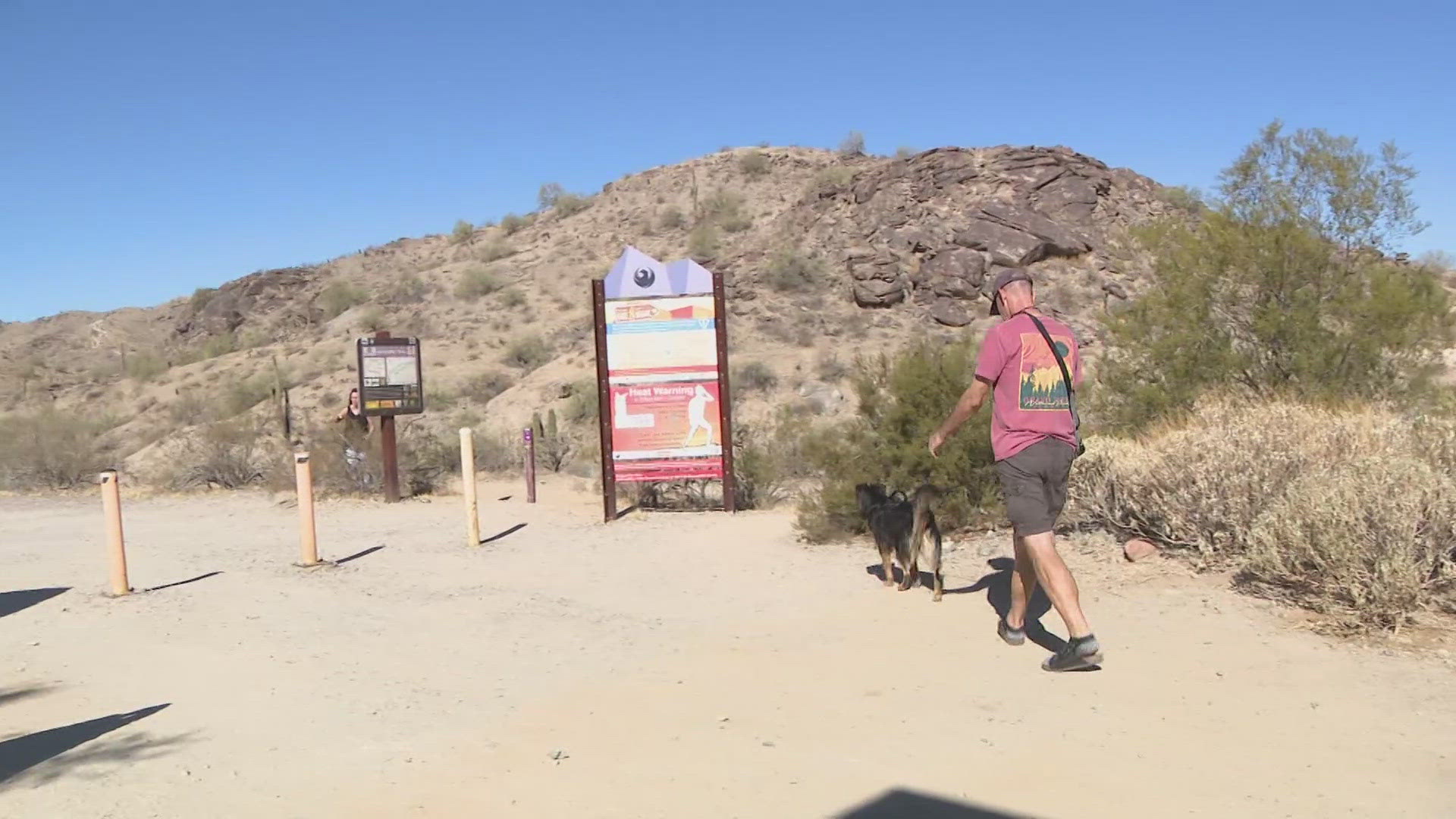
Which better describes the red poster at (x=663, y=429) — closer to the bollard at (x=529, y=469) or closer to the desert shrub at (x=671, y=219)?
the bollard at (x=529, y=469)

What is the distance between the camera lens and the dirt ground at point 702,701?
4113 millimetres

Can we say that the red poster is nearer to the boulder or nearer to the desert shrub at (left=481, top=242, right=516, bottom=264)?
the boulder

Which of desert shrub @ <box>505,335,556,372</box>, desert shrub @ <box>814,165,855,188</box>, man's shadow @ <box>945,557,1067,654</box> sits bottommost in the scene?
man's shadow @ <box>945,557,1067,654</box>

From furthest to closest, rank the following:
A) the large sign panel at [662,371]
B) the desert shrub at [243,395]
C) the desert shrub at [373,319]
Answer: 1. the desert shrub at [373,319]
2. the desert shrub at [243,395]
3. the large sign panel at [662,371]

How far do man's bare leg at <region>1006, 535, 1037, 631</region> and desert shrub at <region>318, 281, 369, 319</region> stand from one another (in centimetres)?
4845

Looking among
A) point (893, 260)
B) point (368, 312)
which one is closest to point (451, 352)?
point (368, 312)

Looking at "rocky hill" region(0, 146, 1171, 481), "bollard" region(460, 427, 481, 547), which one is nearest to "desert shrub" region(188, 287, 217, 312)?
"rocky hill" region(0, 146, 1171, 481)

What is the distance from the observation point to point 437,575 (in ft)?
30.1

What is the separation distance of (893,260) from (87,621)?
28.9 meters

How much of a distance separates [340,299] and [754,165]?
2247cm

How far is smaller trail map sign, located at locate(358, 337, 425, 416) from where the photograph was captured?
1437cm

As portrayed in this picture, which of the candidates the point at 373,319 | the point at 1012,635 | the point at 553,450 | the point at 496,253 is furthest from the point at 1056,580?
the point at 496,253

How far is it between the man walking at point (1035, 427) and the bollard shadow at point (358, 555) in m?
6.28

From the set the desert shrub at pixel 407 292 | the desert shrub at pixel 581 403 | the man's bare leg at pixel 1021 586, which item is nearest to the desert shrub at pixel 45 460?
the desert shrub at pixel 581 403
